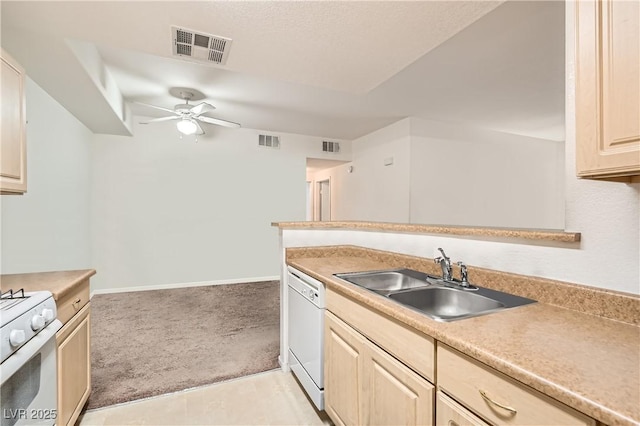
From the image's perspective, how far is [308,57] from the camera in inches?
87.9

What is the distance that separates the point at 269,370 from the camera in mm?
2303

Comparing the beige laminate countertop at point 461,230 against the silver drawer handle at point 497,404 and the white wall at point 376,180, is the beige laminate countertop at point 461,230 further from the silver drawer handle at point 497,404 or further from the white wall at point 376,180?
the white wall at point 376,180

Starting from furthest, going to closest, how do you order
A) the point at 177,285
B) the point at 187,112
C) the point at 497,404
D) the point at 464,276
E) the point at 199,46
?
the point at 177,285 → the point at 187,112 → the point at 199,46 → the point at 464,276 → the point at 497,404

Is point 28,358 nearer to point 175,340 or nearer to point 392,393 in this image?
point 392,393

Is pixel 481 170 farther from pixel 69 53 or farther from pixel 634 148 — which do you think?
pixel 69 53

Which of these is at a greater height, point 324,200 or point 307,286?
point 324,200

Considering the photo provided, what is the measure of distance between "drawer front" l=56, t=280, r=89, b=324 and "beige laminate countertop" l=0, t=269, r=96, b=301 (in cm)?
4

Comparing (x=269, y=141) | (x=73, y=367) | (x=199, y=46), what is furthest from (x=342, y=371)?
(x=269, y=141)

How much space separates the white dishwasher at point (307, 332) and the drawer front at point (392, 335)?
0.78 ft

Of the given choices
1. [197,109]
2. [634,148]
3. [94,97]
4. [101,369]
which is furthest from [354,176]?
[634,148]

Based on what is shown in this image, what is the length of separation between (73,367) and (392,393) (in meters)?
1.69

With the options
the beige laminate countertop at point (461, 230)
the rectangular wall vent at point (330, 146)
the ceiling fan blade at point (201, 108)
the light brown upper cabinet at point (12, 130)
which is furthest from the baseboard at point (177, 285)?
the light brown upper cabinet at point (12, 130)

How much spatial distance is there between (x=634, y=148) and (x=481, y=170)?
492 centimetres

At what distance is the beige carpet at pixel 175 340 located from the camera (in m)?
2.14
